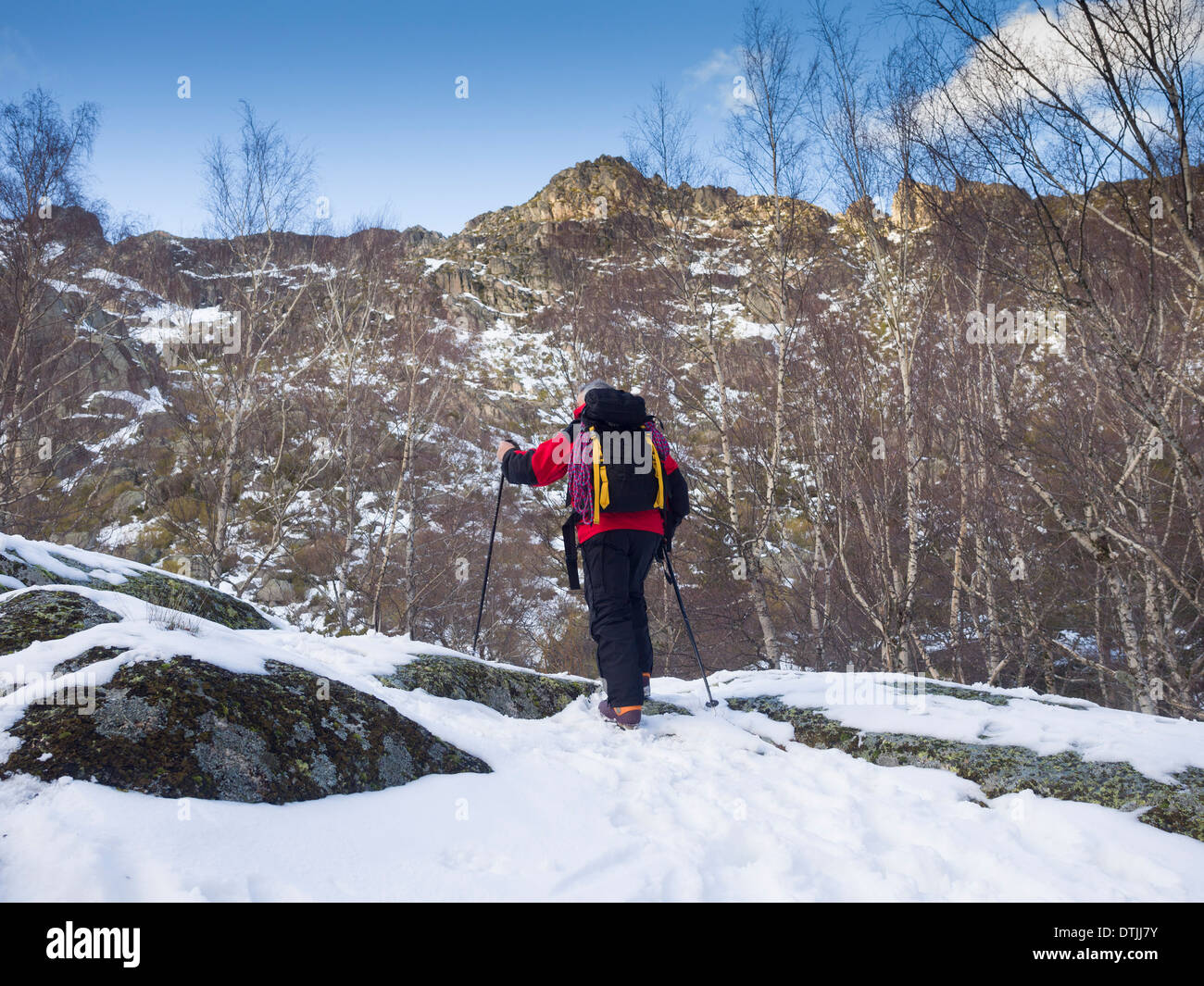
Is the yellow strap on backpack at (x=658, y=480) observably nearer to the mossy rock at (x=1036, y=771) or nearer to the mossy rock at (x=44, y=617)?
the mossy rock at (x=1036, y=771)

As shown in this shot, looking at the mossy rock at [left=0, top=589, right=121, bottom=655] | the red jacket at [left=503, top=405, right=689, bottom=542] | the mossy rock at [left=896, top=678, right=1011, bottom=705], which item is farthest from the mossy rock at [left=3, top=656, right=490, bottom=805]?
the mossy rock at [left=896, top=678, right=1011, bottom=705]

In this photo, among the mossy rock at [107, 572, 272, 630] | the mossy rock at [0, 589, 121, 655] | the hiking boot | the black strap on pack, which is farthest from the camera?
the mossy rock at [107, 572, 272, 630]

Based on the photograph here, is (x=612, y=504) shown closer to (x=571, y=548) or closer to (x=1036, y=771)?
(x=571, y=548)

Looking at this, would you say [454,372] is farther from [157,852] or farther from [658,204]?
[157,852]

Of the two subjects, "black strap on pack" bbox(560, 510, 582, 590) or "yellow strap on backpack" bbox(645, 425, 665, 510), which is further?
"black strap on pack" bbox(560, 510, 582, 590)

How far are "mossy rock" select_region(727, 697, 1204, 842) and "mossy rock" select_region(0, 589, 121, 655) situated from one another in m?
3.85

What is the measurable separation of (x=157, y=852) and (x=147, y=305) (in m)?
16.3

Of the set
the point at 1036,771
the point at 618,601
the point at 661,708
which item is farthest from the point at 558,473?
the point at 1036,771

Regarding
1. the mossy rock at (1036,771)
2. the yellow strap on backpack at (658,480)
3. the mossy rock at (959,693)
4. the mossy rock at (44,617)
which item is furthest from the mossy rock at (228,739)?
the mossy rock at (959,693)

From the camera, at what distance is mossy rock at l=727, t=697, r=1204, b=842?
240 centimetres

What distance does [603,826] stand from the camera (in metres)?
2.17

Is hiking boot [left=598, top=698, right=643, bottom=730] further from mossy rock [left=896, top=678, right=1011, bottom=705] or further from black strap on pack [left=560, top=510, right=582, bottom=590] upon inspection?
mossy rock [left=896, top=678, right=1011, bottom=705]
